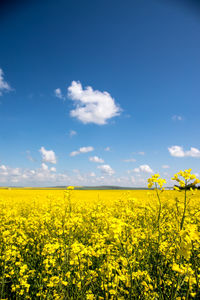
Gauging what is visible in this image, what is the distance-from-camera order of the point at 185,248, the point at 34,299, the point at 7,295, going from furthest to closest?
the point at 7,295
the point at 34,299
the point at 185,248

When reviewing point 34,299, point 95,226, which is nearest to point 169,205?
point 95,226

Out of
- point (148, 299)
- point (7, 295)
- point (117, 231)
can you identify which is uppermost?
point (117, 231)

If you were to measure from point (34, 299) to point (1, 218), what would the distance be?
151 inches

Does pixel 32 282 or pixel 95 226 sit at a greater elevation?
pixel 95 226

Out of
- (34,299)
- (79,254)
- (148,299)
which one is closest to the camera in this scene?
(148,299)

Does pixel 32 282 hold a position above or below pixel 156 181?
below

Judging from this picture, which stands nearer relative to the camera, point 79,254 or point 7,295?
point 79,254

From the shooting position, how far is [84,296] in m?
2.49

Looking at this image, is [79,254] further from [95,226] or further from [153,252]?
[95,226]

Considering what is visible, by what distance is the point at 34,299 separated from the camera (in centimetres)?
281

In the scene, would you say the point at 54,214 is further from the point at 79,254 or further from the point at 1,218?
the point at 79,254

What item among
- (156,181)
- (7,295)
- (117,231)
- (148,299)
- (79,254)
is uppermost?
(156,181)

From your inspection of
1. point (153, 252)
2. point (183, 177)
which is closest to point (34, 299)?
point (153, 252)

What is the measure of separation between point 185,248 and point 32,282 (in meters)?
3.29
